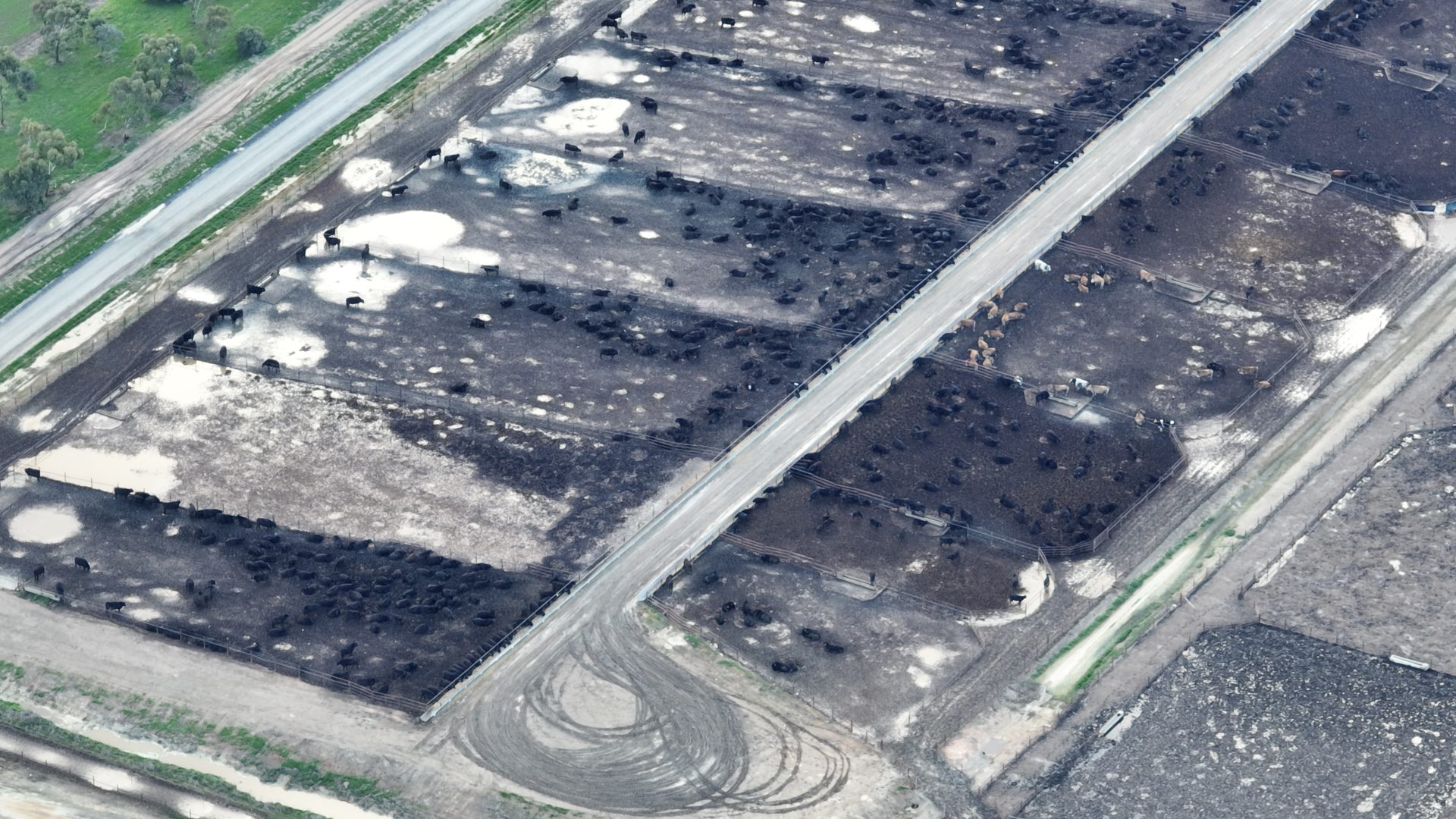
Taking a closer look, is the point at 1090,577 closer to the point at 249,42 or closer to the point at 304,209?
the point at 304,209

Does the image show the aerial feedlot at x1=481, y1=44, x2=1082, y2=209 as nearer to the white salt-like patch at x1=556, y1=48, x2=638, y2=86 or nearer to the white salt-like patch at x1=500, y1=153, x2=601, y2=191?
the white salt-like patch at x1=556, y1=48, x2=638, y2=86

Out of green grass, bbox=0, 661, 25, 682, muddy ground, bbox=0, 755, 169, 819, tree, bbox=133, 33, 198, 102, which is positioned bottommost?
muddy ground, bbox=0, 755, 169, 819

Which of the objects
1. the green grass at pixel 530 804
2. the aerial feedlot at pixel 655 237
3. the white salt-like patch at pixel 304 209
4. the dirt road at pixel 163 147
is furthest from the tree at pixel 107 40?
the green grass at pixel 530 804

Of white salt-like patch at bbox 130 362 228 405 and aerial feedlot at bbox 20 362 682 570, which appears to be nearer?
aerial feedlot at bbox 20 362 682 570

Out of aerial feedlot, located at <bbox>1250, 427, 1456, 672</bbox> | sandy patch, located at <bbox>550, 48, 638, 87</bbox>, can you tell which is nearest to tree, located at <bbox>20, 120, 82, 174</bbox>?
sandy patch, located at <bbox>550, 48, 638, 87</bbox>

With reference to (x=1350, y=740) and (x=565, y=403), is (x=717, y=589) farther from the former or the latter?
(x=1350, y=740)

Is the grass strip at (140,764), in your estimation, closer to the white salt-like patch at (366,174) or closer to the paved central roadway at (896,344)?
→ the paved central roadway at (896,344)

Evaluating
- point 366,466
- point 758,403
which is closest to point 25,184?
point 366,466
